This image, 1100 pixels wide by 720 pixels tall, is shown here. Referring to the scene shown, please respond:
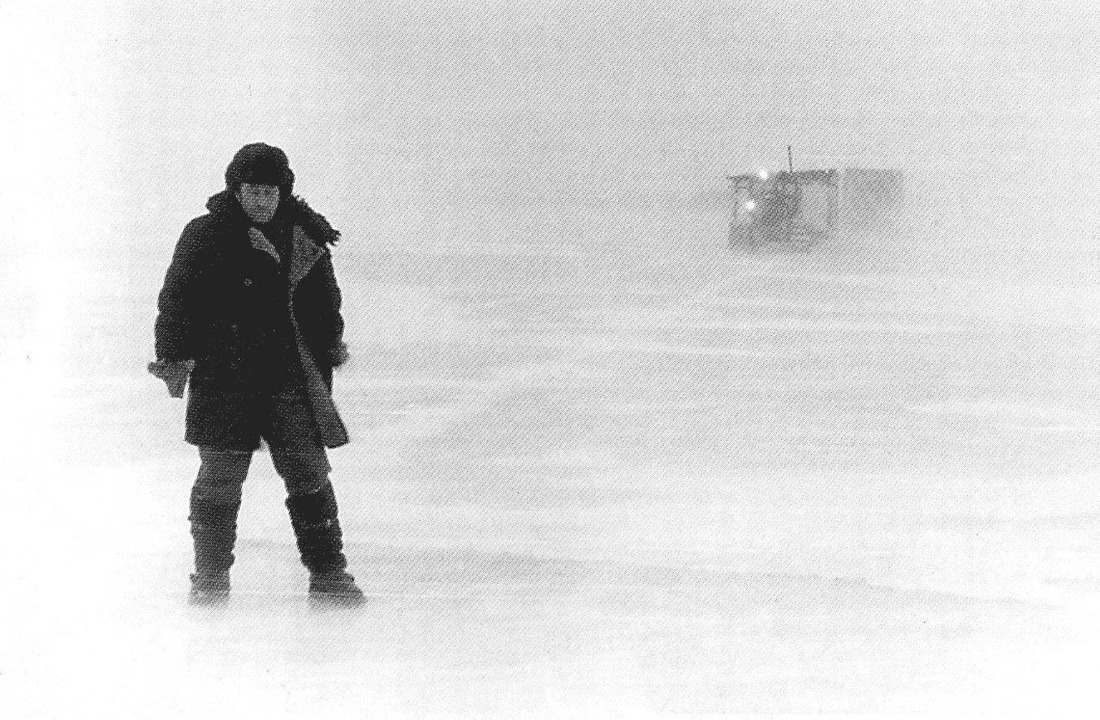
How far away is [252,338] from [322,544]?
0.61 m

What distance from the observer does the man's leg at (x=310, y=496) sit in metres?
3.38

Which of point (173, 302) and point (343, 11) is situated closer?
point (173, 302)

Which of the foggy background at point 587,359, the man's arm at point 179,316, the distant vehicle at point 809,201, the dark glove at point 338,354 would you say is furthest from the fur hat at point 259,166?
the distant vehicle at point 809,201

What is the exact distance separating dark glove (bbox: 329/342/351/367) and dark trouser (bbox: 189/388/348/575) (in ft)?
0.40

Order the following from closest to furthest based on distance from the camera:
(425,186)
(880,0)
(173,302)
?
1. (173,302)
2. (880,0)
3. (425,186)

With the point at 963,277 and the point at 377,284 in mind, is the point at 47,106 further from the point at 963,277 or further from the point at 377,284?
the point at 963,277

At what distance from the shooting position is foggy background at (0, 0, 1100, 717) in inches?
127

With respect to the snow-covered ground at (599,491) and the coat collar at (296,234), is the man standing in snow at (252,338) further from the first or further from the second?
the snow-covered ground at (599,491)

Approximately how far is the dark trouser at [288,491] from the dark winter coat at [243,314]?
0.15 ft

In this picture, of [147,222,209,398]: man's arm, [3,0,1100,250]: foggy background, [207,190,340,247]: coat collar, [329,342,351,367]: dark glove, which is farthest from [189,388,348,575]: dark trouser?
[3,0,1100,250]: foggy background

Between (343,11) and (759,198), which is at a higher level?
(343,11)

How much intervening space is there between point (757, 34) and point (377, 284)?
7.55 ft

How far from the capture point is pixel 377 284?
264 inches

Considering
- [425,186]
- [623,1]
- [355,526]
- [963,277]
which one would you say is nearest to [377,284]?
[425,186]
